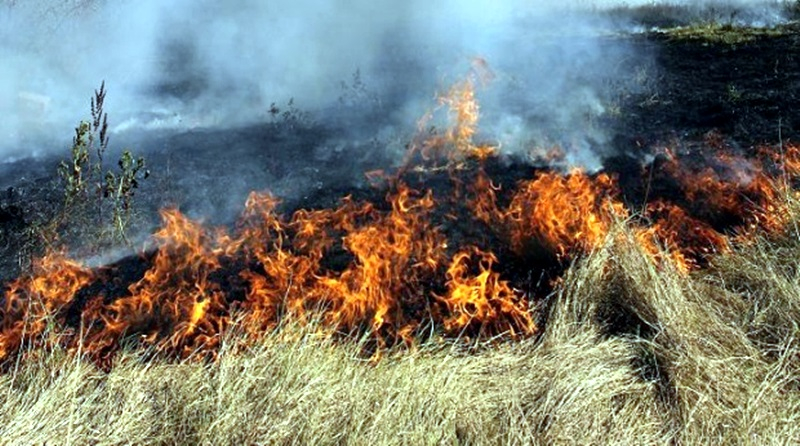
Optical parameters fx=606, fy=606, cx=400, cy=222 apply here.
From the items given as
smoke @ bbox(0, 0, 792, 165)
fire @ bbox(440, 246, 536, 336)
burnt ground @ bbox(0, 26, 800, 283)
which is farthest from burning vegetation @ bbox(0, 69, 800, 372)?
smoke @ bbox(0, 0, 792, 165)

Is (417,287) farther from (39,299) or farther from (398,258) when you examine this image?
(39,299)

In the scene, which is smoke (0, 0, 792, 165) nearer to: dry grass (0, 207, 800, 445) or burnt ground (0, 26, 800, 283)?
burnt ground (0, 26, 800, 283)

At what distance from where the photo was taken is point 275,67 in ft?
27.7

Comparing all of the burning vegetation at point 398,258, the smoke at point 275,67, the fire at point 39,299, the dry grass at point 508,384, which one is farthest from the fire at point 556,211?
the fire at point 39,299

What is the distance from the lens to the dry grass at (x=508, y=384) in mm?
2867

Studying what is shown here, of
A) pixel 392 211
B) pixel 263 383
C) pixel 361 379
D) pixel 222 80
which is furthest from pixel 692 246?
pixel 222 80

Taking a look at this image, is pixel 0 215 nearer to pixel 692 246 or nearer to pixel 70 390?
pixel 70 390

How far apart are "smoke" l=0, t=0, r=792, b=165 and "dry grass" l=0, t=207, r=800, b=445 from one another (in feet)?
10.7

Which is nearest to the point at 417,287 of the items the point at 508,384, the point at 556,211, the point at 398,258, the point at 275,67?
the point at 398,258

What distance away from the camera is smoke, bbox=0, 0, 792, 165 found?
735 cm

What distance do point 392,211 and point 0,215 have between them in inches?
135

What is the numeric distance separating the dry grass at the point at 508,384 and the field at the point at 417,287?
0.04ft

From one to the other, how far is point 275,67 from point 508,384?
6462mm

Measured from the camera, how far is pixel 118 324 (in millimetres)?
3959
